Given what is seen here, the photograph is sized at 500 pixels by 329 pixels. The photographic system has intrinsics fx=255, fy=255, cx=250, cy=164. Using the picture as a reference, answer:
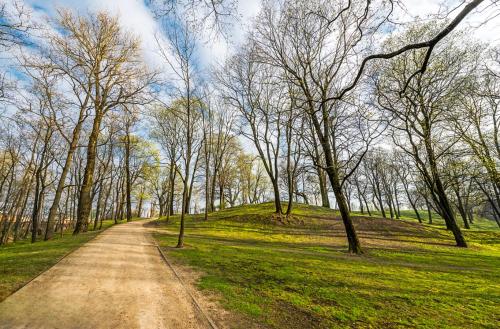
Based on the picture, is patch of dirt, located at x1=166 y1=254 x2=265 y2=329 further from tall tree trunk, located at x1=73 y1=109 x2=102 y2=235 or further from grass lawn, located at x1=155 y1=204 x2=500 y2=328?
tall tree trunk, located at x1=73 y1=109 x2=102 y2=235

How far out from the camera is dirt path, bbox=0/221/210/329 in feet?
12.9

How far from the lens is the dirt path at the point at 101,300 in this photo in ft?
12.9

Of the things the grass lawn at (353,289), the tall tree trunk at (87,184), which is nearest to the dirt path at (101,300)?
the grass lawn at (353,289)

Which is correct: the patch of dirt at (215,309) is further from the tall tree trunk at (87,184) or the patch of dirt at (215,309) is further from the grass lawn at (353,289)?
the tall tree trunk at (87,184)

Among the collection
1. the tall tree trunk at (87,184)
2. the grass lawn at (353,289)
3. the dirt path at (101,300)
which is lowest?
A: the grass lawn at (353,289)

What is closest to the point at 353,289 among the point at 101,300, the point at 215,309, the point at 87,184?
the point at 215,309

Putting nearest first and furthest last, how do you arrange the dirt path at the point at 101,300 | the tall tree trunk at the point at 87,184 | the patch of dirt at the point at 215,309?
the dirt path at the point at 101,300
the patch of dirt at the point at 215,309
the tall tree trunk at the point at 87,184

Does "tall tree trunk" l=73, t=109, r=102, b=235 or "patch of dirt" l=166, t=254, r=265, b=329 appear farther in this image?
"tall tree trunk" l=73, t=109, r=102, b=235

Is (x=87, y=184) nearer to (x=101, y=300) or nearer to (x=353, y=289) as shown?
(x=101, y=300)

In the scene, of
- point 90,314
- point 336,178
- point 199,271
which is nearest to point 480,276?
point 336,178

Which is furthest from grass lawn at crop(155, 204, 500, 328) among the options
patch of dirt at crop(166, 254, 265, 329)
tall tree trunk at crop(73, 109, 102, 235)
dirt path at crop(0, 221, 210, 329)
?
tall tree trunk at crop(73, 109, 102, 235)

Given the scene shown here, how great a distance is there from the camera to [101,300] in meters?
4.78

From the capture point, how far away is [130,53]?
1809 centimetres

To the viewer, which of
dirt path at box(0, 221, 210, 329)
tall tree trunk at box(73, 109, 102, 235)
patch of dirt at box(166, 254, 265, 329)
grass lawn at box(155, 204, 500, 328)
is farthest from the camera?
tall tree trunk at box(73, 109, 102, 235)
